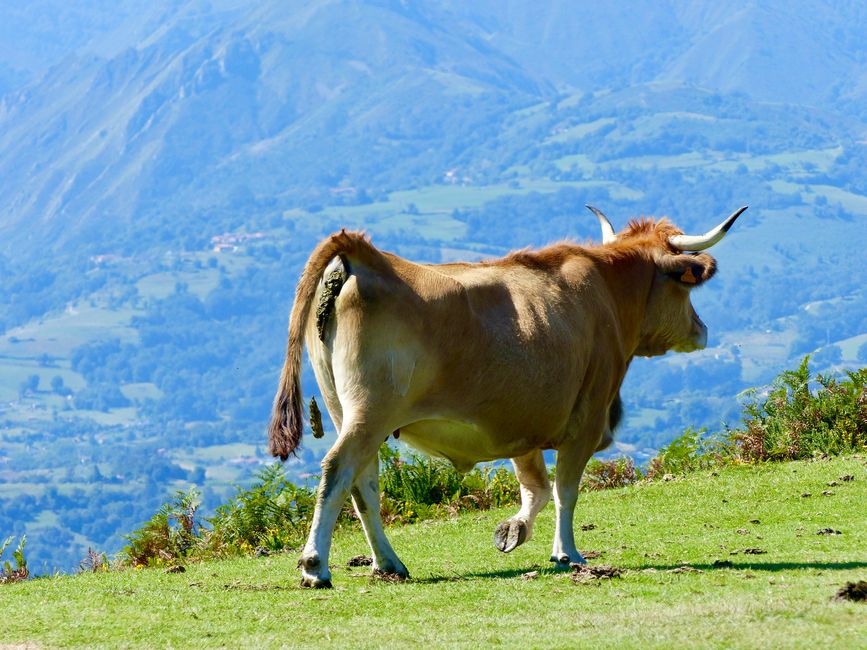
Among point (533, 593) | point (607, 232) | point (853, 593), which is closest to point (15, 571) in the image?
point (533, 593)

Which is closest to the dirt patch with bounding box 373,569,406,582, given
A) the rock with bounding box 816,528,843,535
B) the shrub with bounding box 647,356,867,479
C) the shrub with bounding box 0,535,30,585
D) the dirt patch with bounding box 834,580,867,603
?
the dirt patch with bounding box 834,580,867,603

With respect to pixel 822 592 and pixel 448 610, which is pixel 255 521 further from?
pixel 822 592

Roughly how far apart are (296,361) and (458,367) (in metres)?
1.34

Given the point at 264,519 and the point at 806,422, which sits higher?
the point at 806,422

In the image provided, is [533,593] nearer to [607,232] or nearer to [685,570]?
[685,570]

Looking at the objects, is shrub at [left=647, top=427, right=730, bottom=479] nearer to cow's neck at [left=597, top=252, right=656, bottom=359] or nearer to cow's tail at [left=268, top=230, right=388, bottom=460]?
cow's neck at [left=597, top=252, right=656, bottom=359]

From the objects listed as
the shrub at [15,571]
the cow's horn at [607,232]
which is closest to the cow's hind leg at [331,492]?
the shrub at [15,571]

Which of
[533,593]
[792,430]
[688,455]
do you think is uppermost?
[792,430]

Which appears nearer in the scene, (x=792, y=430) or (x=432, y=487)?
(x=432, y=487)

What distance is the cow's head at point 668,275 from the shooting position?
15.0 metres

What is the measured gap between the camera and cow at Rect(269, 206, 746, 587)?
39.0 feet

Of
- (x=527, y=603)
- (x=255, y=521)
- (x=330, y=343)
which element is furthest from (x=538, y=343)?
(x=255, y=521)

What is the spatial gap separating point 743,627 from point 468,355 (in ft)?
12.7

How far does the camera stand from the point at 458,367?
1239 cm
